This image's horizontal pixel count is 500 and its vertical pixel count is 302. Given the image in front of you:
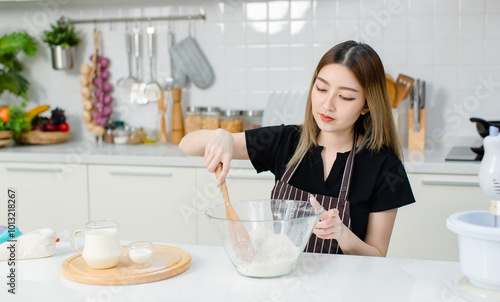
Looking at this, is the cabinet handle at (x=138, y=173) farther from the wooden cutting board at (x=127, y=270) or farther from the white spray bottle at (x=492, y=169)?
the white spray bottle at (x=492, y=169)

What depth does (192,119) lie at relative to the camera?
301 centimetres

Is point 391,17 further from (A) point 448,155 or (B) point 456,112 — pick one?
(A) point 448,155

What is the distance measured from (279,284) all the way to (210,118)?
1.87 metres

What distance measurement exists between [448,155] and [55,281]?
1.80m

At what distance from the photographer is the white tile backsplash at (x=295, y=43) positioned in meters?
2.79

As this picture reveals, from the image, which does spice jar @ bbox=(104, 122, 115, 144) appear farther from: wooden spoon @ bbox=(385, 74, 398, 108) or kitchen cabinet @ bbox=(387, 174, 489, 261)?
kitchen cabinet @ bbox=(387, 174, 489, 261)

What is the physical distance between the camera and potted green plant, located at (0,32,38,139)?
2934mm

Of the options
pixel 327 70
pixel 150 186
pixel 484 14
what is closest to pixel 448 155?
pixel 484 14

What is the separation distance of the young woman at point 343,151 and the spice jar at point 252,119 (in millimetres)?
1144

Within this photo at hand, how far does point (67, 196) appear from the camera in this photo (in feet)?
8.89

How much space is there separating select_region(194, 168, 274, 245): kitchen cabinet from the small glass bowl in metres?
1.27

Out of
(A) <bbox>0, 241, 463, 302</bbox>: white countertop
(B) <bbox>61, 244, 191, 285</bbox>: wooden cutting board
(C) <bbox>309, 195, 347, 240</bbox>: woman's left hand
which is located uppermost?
(C) <bbox>309, 195, 347, 240</bbox>: woman's left hand

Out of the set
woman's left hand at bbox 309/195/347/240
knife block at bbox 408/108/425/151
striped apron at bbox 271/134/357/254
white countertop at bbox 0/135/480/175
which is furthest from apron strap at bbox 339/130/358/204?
knife block at bbox 408/108/425/151

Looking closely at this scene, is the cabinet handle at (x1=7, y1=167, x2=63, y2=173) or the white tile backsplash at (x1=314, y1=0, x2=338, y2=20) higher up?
the white tile backsplash at (x1=314, y1=0, x2=338, y2=20)
